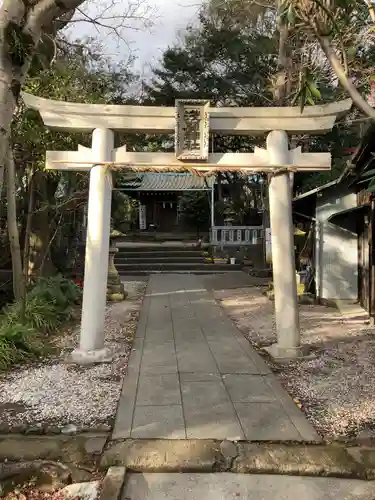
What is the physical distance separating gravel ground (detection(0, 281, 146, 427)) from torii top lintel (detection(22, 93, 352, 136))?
10.6 ft

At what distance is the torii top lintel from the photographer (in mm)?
6223

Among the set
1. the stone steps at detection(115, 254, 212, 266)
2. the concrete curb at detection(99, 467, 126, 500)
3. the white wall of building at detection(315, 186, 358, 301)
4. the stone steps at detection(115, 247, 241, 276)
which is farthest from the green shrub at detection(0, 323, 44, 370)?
the stone steps at detection(115, 254, 212, 266)

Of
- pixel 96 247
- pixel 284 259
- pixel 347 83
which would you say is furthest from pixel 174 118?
pixel 347 83

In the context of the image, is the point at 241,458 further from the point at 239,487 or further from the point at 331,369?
the point at 331,369

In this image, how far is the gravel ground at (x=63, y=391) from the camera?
14.3 ft

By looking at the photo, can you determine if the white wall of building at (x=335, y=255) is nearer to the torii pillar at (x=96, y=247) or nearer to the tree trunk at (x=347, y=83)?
the torii pillar at (x=96, y=247)

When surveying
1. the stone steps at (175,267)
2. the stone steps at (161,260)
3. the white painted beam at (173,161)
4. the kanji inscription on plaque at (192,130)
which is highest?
the kanji inscription on plaque at (192,130)

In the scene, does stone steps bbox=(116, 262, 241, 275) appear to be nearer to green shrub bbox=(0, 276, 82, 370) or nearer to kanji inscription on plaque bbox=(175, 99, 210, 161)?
green shrub bbox=(0, 276, 82, 370)

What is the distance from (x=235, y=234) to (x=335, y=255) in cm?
1121

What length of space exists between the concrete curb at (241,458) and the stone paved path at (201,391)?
0.57 ft

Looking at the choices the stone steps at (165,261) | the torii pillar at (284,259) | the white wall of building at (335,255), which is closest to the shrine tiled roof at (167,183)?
the stone steps at (165,261)

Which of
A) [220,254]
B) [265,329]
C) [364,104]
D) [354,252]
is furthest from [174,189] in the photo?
[364,104]

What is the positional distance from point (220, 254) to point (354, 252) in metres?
10.2

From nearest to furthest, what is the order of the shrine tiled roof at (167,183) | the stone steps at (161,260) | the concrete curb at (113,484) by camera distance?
1. the concrete curb at (113,484)
2. the stone steps at (161,260)
3. the shrine tiled roof at (167,183)
